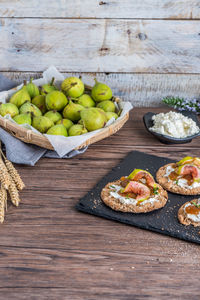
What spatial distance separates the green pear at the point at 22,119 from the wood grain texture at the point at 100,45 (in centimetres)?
52

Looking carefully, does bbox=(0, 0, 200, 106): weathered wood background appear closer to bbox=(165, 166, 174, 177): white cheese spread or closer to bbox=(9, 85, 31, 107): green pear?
bbox=(9, 85, 31, 107): green pear

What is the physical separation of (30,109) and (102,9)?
661mm

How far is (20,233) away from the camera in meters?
0.92

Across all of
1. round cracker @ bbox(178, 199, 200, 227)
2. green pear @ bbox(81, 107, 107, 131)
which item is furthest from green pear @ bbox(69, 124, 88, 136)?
round cracker @ bbox(178, 199, 200, 227)

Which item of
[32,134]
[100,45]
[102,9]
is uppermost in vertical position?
[102,9]

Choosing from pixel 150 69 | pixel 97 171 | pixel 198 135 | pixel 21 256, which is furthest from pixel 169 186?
pixel 150 69

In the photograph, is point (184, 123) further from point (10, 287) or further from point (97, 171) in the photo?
point (10, 287)

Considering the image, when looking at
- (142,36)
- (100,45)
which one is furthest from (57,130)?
(142,36)

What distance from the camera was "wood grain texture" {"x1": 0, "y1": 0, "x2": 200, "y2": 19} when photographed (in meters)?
1.63

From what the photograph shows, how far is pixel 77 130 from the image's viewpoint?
1.32 metres

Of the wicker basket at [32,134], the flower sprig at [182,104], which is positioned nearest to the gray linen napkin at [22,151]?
the wicker basket at [32,134]

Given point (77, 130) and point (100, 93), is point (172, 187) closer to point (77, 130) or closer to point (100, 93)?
point (77, 130)

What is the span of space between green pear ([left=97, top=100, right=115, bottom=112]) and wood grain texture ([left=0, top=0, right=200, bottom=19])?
479 millimetres

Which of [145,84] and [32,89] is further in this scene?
[145,84]
